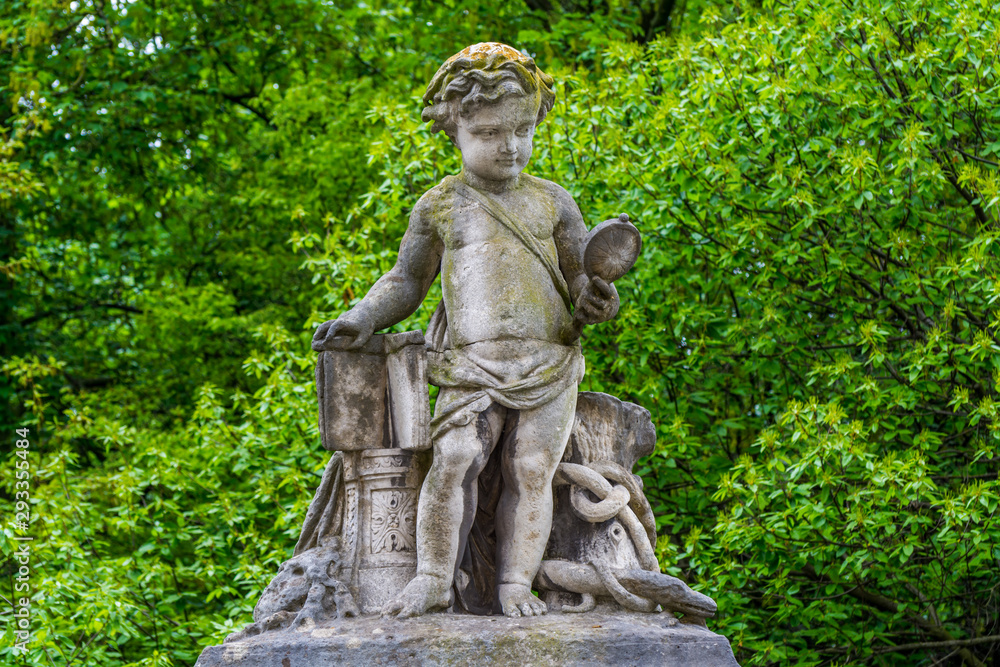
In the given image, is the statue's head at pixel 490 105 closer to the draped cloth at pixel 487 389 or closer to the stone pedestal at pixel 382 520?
the draped cloth at pixel 487 389

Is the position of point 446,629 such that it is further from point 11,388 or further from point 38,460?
point 11,388

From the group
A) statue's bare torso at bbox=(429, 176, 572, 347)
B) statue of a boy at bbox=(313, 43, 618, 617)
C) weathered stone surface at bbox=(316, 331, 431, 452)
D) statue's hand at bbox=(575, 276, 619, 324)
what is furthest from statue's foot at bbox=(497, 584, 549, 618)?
statue's hand at bbox=(575, 276, 619, 324)

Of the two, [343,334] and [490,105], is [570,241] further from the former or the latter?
[343,334]

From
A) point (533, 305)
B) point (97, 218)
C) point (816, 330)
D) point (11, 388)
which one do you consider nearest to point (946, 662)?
point (816, 330)

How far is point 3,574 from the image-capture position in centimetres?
1071

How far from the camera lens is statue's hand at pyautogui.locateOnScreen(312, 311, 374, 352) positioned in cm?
574

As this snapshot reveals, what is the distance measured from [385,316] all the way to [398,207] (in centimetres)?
475

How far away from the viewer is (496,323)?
222 inches

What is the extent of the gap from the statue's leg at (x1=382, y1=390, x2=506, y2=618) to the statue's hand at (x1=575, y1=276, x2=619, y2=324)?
531 millimetres

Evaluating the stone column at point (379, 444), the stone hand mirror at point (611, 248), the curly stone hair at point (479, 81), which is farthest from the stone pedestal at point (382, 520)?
the curly stone hair at point (479, 81)

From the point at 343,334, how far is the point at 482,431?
725 millimetres

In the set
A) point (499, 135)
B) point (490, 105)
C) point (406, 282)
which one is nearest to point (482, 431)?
point (406, 282)

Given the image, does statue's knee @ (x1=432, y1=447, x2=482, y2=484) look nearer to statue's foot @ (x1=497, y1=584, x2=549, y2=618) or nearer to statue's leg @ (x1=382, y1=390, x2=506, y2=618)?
statue's leg @ (x1=382, y1=390, x2=506, y2=618)

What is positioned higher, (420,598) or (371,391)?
(371,391)
